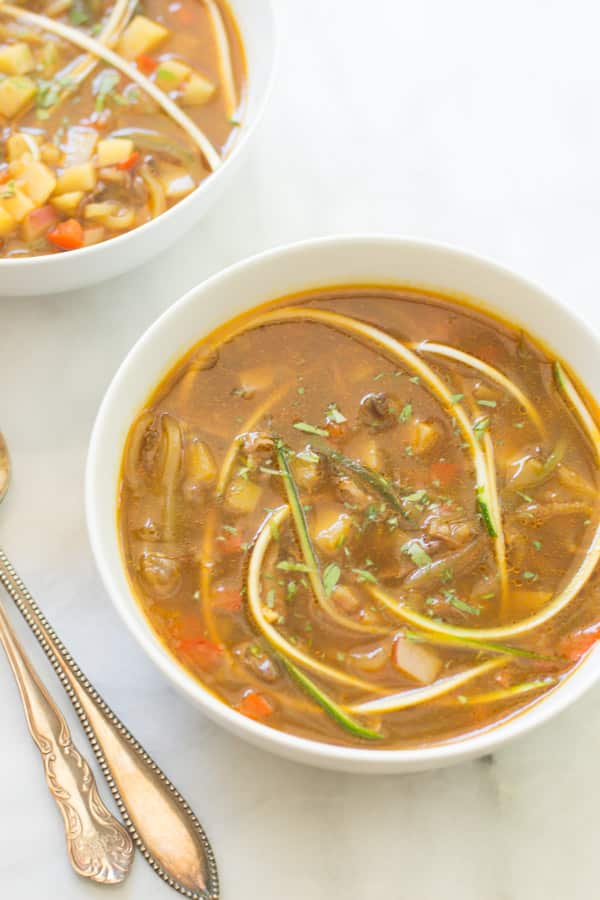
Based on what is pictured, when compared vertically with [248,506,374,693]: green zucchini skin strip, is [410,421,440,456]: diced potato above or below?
above

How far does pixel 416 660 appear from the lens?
3.60m

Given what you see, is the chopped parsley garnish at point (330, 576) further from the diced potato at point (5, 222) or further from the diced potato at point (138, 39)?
the diced potato at point (138, 39)

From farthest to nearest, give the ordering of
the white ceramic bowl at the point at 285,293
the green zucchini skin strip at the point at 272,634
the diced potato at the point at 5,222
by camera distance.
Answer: the diced potato at the point at 5,222 < the green zucchini skin strip at the point at 272,634 < the white ceramic bowl at the point at 285,293

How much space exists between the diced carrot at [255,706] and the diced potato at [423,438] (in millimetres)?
962

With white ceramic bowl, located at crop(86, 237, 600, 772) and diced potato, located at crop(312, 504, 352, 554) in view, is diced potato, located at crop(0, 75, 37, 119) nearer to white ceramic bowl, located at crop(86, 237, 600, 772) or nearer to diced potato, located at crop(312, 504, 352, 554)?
white ceramic bowl, located at crop(86, 237, 600, 772)

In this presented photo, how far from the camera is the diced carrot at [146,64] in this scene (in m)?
4.65

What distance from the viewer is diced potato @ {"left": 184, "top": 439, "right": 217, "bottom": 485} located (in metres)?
3.77

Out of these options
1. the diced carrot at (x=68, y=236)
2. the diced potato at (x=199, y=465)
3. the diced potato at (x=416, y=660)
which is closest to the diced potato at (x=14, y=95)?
the diced carrot at (x=68, y=236)

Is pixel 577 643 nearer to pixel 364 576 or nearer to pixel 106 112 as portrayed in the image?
pixel 364 576

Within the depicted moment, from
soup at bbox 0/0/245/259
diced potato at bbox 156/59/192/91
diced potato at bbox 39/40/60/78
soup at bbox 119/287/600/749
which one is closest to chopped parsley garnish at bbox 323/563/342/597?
soup at bbox 119/287/600/749

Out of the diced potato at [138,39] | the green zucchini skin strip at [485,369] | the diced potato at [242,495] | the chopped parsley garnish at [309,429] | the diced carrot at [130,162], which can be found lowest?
the diced potato at [242,495]

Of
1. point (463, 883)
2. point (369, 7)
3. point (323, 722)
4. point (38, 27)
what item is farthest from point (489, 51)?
point (463, 883)

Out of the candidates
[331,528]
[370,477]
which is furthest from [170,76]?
[331,528]

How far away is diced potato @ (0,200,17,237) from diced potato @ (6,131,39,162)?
25cm
